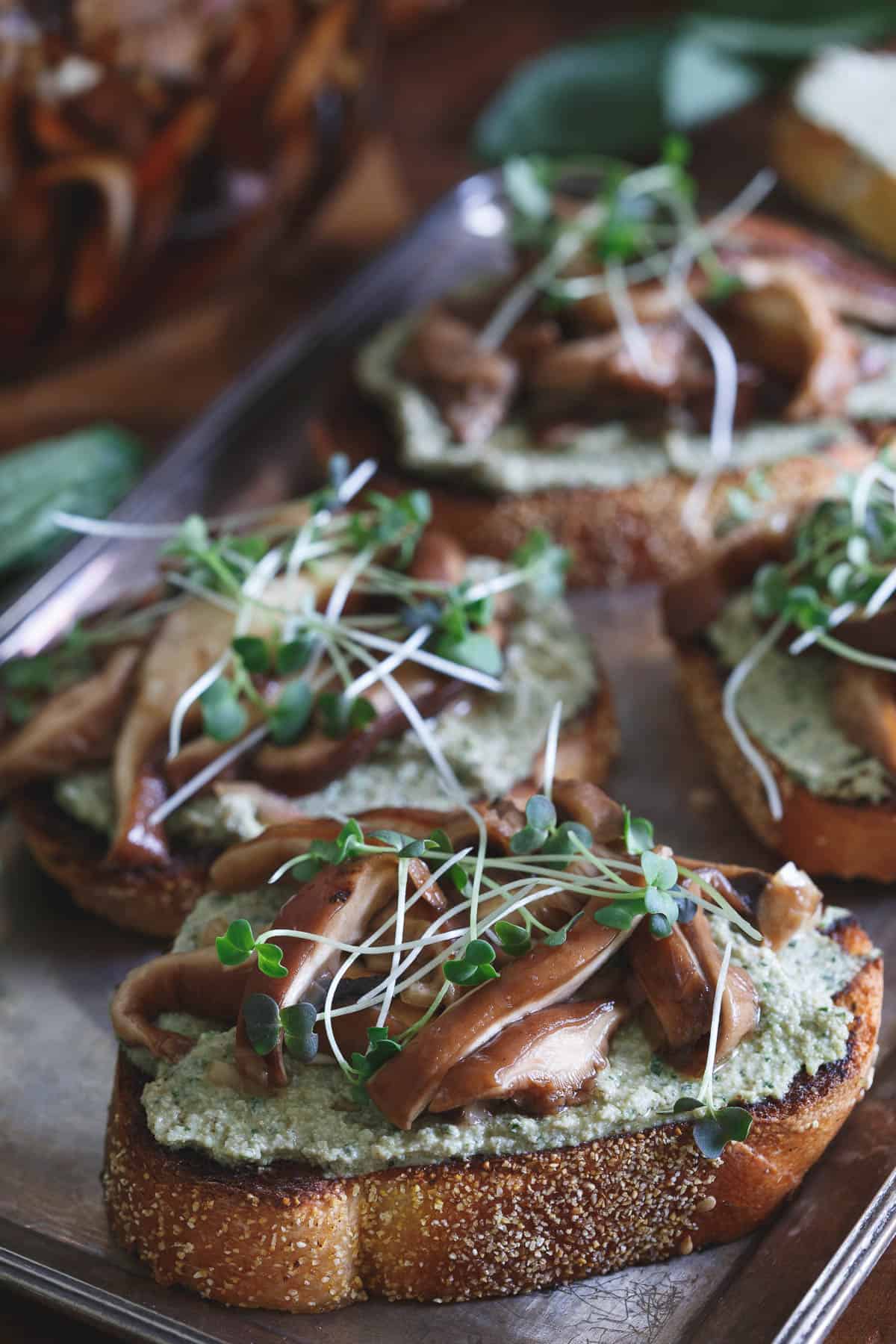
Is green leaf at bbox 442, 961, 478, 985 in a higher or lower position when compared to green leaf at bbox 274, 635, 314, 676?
lower

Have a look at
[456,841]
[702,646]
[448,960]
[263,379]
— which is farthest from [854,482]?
[263,379]

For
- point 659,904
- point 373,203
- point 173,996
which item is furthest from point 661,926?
point 373,203

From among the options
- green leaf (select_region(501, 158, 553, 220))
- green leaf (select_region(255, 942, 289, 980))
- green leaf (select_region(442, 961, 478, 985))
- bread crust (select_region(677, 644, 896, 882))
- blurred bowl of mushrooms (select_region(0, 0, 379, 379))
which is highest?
blurred bowl of mushrooms (select_region(0, 0, 379, 379))

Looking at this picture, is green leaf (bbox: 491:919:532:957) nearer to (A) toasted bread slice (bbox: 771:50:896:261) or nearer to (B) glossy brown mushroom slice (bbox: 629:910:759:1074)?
(B) glossy brown mushroom slice (bbox: 629:910:759:1074)

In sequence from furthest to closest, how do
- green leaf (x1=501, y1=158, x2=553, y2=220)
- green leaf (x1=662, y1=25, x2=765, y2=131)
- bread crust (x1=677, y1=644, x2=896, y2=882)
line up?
green leaf (x1=662, y1=25, x2=765, y2=131), green leaf (x1=501, y1=158, x2=553, y2=220), bread crust (x1=677, y1=644, x2=896, y2=882)

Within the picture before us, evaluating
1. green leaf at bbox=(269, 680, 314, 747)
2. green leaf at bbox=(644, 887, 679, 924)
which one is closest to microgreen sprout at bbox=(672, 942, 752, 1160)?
green leaf at bbox=(644, 887, 679, 924)

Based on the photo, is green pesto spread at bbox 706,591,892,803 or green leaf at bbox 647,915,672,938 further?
green pesto spread at bbox 706,591,892,803

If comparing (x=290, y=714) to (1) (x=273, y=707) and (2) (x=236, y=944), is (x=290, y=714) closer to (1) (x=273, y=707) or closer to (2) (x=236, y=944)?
(1) (x=273, y=707)

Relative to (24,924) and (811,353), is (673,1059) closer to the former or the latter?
(24,924)
